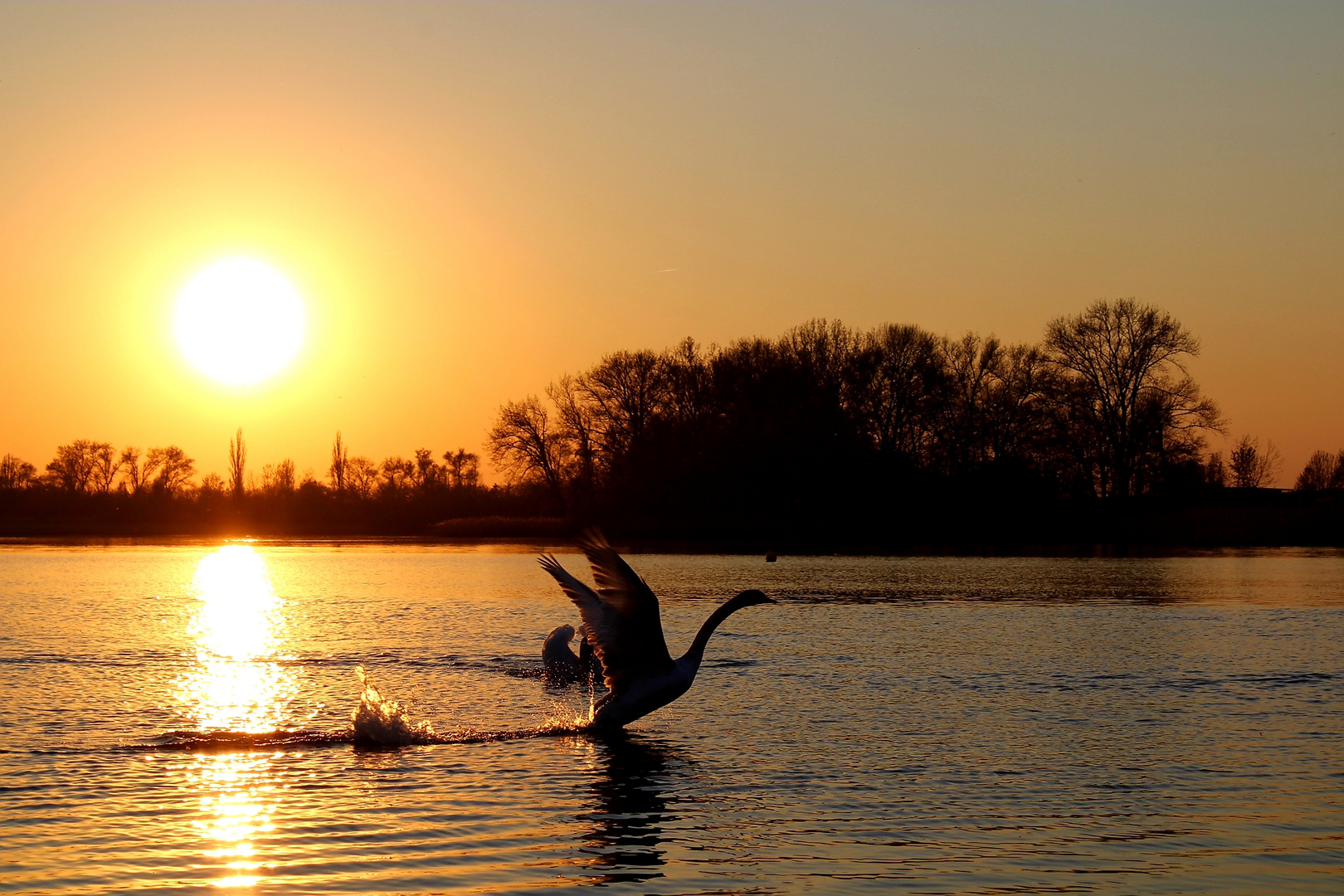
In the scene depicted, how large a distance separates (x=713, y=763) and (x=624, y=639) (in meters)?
1.38

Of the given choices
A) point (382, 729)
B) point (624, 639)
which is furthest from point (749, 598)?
point (382, 729)

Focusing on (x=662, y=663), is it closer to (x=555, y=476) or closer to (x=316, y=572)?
(x=316, y=572)

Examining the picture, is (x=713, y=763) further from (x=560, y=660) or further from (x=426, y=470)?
(x=426, y=470)

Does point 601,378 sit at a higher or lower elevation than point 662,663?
higher

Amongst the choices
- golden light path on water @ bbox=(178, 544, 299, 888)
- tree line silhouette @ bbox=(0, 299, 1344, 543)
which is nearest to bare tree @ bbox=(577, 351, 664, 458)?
tree line silhouette @ bbox=(0, 299, 1344, 543)

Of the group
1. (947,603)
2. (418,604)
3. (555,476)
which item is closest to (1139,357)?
(555,476)

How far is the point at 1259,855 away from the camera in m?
7.98

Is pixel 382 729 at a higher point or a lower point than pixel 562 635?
lower

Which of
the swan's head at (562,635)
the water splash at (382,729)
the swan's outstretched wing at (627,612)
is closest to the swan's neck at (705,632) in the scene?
the swan's outstretched wing at (627,612)

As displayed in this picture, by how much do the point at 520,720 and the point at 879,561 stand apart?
3495 cm

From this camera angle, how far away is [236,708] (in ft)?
43.2

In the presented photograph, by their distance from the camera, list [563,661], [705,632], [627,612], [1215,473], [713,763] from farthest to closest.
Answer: [1215,473] → [563,661] → [705,632] → [627,612] → [713,763]

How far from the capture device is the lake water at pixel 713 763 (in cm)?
767

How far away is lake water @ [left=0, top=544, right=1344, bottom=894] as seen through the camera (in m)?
7.67
